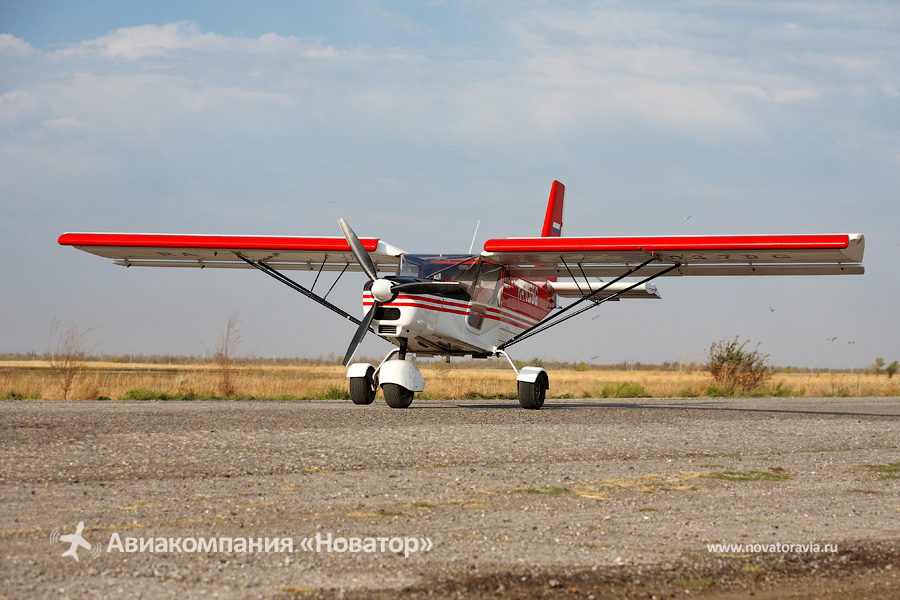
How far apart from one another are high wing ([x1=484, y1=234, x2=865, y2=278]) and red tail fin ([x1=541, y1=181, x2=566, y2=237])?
12.2ft

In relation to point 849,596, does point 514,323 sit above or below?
above

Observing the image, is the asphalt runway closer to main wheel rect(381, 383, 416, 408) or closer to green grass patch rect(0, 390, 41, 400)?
main wheel rect(381, 383, 416, 408)

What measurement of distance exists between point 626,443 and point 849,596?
5352 mm

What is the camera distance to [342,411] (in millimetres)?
12359

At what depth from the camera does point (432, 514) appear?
4.64 metres

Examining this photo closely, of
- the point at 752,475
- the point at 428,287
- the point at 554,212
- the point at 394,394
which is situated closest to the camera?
the point at 752,475

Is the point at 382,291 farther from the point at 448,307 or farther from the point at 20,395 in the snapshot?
the point at 20,395

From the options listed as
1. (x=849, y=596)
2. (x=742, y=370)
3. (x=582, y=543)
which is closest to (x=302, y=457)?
(x=582, y=543)

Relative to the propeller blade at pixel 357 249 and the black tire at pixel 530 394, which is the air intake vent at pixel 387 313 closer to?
the propeller blade at pixel 357 249

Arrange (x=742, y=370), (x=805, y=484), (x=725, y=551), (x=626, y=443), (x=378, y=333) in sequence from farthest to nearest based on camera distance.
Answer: (x=742, y=370) → (x=378, y=333) → (x=626, y=443) → (x=805, y=484) → (x=725, y=551)

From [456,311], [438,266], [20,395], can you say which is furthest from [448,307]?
[20,395]

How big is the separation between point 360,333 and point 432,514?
30.0 ft

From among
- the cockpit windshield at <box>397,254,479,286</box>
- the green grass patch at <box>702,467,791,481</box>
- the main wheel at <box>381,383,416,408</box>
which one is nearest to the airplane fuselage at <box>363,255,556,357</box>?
the cockpit windshield at <box>397,254,479,286</box>

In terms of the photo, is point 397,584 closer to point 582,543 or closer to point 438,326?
point 582,543
